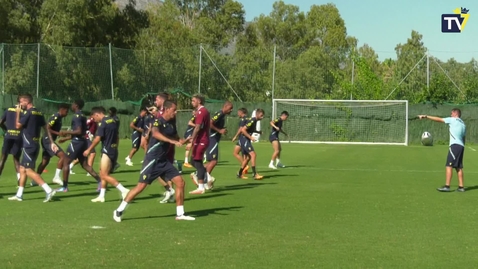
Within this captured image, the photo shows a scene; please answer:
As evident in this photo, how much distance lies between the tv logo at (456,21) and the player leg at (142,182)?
3690 cm

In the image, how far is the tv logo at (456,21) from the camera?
45125 mm

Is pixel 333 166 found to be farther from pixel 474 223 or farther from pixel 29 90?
pixel 29 90

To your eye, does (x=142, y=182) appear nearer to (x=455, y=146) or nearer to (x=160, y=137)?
(x=160, y=137)

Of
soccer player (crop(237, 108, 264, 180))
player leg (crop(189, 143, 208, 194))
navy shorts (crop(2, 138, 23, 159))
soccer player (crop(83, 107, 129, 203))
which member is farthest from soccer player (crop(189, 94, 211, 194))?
soccer player (crop(237, 108, 264, 180))

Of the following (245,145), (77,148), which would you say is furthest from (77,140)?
(245,145)

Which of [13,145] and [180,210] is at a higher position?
[13,145]

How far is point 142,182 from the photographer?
11117 millimetres

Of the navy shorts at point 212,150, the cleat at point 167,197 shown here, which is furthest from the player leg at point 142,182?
the navy shorts at point 212,150

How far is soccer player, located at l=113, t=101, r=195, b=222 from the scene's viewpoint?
36.5 feet

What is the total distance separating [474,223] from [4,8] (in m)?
46.2

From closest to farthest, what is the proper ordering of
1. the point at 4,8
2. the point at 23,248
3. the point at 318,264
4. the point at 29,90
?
the point at 318,264, the point at 23,248, the point at 29,90, the point at 4,8

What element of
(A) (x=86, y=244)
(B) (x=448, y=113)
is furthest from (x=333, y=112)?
(A) (x=86, y=244)

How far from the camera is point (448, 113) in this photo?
4328 cm

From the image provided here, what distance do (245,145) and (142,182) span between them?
7880 millimetres
